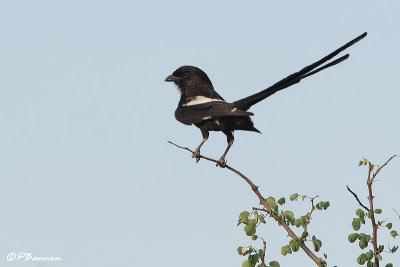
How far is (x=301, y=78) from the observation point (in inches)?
262

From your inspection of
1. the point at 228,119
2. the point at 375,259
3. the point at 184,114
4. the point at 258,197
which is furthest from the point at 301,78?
the point at 375,259

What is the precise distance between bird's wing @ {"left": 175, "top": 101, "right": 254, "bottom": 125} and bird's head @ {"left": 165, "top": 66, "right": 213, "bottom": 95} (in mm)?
491

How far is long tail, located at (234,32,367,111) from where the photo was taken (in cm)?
595

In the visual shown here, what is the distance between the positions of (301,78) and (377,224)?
10.8ft

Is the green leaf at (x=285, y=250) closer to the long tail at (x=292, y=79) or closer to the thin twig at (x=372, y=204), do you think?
the thin twig at (x=372, y=204)

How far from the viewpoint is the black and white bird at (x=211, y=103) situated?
6902mm

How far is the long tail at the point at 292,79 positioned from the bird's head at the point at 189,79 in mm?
1505

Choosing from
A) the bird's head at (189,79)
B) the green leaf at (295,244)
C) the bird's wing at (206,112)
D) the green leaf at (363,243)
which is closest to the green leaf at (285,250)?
the green leaf at (295,244)

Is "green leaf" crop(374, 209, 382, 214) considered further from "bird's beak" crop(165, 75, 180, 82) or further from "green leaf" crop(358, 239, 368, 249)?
"bird's beak" crop(165, 75, 180, 82)

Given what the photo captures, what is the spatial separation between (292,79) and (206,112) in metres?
1.82

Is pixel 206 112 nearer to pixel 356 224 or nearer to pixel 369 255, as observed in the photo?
pixel 356 224

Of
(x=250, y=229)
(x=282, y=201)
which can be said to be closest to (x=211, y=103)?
(x=282, y=201)

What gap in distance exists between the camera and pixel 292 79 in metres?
6.77

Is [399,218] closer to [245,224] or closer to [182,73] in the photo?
[245,224]
